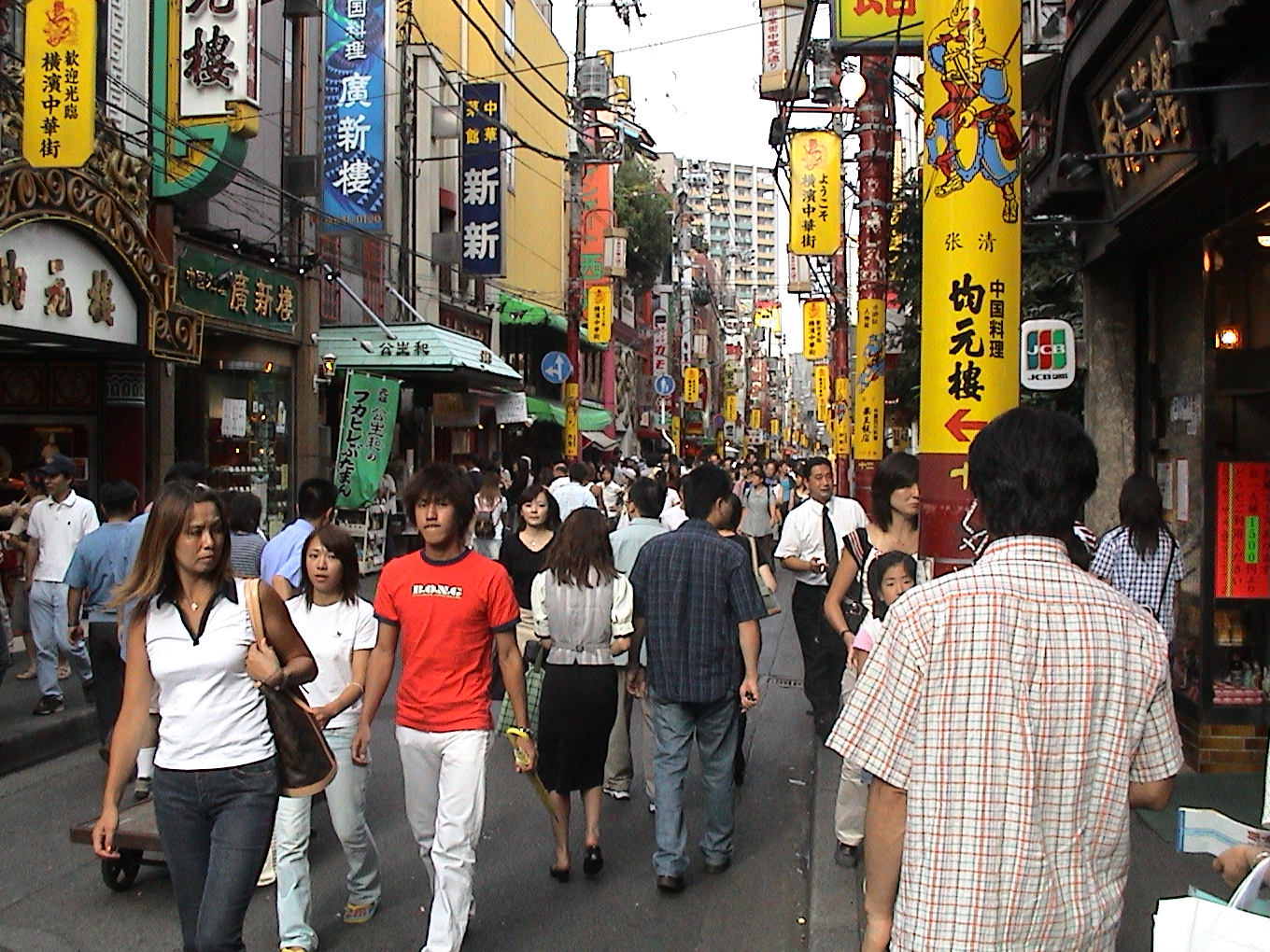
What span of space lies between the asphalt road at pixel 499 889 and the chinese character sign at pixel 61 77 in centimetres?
602

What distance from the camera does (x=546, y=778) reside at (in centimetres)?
610

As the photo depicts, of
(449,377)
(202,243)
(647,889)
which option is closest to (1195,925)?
(647,889)

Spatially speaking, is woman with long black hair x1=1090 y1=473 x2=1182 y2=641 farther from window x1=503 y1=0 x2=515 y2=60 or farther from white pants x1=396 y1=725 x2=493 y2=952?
window x1=503 y1=0 x2=515 y2=60

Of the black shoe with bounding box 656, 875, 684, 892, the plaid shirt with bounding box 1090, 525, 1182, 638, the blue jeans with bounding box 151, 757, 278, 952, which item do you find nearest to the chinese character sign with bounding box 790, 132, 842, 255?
the plaid shirt with bounding box 1090, 525, 1182, 638

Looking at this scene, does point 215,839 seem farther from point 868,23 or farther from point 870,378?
point 870,378

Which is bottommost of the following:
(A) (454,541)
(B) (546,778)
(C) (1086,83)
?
(B) (546,778)

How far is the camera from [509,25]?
32.2 m

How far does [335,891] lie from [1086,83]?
6.83m

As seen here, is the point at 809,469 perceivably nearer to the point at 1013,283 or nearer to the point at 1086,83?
the point at 1086,83

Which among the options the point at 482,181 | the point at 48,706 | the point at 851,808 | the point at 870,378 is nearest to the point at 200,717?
the point at 851,808

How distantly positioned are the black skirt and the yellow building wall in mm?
22906

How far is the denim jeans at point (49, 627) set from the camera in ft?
30.3

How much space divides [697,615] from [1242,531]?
13.1 feet

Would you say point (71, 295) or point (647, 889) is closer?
point (647, 889)
